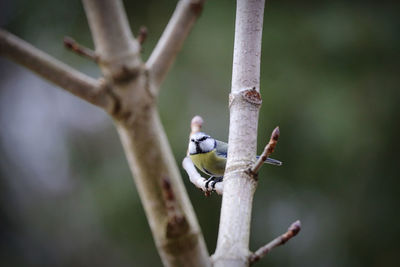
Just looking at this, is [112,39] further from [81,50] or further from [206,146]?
[206,146]

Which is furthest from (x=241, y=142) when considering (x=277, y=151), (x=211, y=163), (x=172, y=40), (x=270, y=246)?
(x=277, y=151)

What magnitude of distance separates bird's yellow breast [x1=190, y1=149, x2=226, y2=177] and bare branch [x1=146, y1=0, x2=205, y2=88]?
1.22m

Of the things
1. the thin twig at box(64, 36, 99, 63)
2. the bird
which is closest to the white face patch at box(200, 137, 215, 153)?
the bird

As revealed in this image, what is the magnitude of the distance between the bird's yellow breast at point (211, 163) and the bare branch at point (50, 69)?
49.8 inches

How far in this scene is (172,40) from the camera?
1.62 ft

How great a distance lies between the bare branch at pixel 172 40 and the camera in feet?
1.59

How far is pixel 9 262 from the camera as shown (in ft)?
13.0

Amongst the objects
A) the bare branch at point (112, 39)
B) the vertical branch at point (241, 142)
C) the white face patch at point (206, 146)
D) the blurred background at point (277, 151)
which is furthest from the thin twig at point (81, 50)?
the blurred background at point (277, 151)

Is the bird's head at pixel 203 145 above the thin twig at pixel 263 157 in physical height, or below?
below

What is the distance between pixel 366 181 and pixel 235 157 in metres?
3.00

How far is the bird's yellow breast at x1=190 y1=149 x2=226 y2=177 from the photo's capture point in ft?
5.65

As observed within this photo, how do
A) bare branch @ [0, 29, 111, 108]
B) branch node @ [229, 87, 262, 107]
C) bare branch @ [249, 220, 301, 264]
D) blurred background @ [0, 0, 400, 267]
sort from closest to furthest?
bare branch @ [0, 29, 111, 108]
bare branch @ [249, 220, 301, 264]
branch node @ [229, 87, 262, 107]
blurred background @ [0, 0, 400, 267]

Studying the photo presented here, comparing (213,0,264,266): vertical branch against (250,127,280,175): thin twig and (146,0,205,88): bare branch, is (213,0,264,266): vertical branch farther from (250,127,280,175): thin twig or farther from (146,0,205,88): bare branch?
(146,0,205,88): bare branch

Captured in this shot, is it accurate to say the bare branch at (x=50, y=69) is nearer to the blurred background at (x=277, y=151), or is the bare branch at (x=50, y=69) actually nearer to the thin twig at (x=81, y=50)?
the thin twig at (x=81, y=50)
